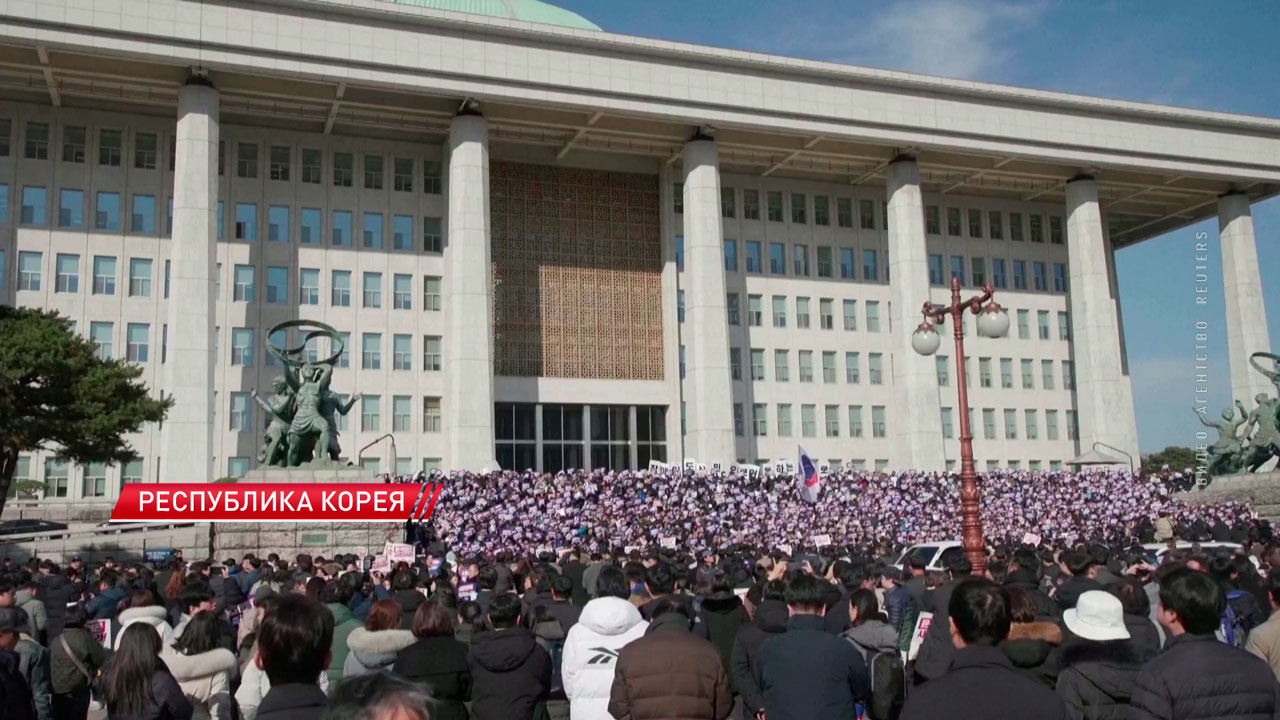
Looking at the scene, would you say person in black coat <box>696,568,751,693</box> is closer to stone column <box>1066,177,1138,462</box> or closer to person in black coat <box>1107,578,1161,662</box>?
person in black coat <box>1107,578,1161,662</box>

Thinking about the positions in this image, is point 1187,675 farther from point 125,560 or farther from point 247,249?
point 247,249

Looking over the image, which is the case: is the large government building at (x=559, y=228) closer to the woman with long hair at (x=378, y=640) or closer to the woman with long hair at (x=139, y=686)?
the woman with long hair at (x=378, y=640)

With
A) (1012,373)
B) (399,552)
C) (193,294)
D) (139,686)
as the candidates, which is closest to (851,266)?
(1012,373)

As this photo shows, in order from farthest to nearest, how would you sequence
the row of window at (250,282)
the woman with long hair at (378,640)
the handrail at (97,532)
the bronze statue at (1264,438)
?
the row of window at (250,282) → the bronze statue at (1264,438) → the handrail at (97,532) → the woman with long hair at (378,640)

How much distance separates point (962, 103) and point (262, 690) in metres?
53.0

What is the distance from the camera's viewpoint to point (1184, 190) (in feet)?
208

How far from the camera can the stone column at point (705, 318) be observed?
4988cm

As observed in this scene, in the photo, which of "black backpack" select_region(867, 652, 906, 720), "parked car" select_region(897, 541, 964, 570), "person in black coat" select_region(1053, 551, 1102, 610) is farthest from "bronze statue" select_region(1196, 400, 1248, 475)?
"black backpack" select_region(867, 652, 906, 720)

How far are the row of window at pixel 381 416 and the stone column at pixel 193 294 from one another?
5.48m

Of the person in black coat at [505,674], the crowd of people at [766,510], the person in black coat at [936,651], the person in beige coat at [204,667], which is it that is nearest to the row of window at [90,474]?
the crowd of people at [766,510]

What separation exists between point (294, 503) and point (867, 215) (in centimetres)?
4021

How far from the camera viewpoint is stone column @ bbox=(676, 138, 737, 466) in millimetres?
49875

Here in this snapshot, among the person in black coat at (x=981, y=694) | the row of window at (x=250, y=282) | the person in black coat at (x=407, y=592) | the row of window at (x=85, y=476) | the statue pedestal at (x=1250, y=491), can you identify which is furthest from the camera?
the row of window at (x=250, y=282)

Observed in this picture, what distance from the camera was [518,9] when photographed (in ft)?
204
